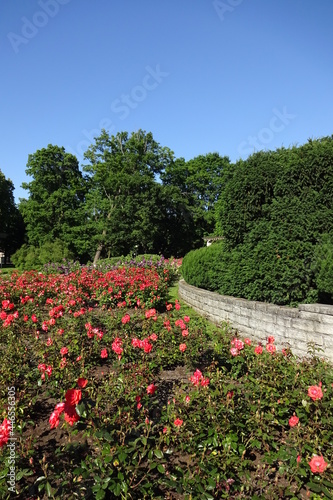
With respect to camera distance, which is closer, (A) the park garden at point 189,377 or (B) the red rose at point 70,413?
(B) the red rose at point 70,413

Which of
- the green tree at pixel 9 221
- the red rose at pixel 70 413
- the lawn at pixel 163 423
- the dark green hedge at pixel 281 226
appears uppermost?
the green tree at pixel 9 221

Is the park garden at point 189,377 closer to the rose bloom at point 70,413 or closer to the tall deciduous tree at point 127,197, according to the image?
the rose bloom at point 70,413

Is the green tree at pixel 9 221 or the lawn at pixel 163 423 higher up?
the green tree at pixel 9 221

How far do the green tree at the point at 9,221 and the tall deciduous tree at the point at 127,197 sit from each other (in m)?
10.3

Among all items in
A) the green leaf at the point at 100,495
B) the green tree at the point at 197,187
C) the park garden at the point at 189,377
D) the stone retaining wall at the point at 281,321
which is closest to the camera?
the green leaf at the point at 100,495

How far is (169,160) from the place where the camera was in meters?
35.3

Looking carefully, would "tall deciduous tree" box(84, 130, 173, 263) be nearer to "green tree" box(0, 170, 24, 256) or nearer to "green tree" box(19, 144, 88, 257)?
"green tree" box(19, 144, 88, 257)

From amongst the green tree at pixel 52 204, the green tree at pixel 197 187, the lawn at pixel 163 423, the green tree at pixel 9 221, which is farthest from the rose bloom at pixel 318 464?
the green tree at pixel 9 221

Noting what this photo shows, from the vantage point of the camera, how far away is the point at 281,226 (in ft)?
18.9

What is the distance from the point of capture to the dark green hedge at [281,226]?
545 cm

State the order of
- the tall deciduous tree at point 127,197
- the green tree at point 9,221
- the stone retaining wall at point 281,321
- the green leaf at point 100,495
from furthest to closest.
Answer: the green tree at point 9,221 → the tall deciduous tree at point 127,197 → the stone retaining wall at point 281,321 → the green leaf at point 100,495

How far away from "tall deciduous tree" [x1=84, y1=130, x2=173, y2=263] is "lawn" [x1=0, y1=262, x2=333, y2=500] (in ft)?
80.6

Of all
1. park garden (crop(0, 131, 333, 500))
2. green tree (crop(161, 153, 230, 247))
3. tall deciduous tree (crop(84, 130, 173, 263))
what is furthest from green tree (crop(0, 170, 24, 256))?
park garden (crop(0, 131, 333, 500))

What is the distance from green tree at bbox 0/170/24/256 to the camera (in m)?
37.6
